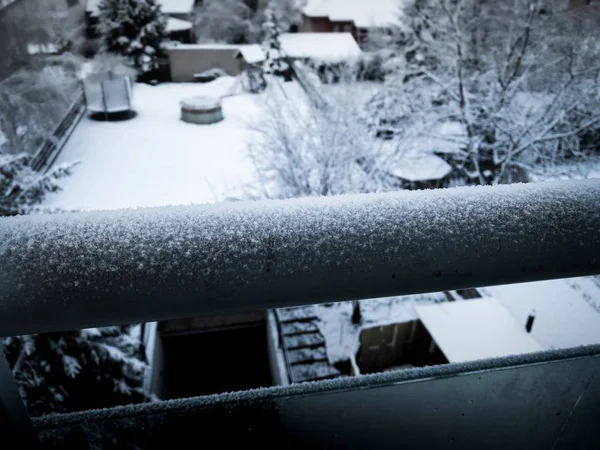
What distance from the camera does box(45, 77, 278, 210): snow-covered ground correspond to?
44.0 ft

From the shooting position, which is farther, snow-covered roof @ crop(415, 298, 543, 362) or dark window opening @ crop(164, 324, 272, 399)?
dark window opening @ crop(164, 324, 272, 399)

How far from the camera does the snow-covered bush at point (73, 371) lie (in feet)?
13.9

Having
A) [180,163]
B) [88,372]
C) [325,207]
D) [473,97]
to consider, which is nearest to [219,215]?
[325,207]

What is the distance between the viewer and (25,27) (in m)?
12.1

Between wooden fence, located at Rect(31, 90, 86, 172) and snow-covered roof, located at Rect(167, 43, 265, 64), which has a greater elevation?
snow-covered roof, located at Rect(167, 43, 265, 64)

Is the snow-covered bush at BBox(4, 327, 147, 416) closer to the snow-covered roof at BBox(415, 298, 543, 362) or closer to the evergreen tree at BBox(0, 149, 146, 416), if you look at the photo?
the evergreen tree at BBox(0, 149, 146, 416)

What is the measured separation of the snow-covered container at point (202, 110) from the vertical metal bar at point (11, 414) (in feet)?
65.6

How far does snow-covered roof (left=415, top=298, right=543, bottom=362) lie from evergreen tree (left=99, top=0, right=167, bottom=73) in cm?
2690

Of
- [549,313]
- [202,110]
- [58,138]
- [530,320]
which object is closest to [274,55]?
[202,110]

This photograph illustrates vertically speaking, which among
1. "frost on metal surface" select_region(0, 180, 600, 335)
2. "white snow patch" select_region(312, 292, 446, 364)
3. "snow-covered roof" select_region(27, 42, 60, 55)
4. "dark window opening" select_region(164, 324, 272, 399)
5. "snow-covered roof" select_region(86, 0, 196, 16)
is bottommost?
"dark window opening" select_region(164, 324, 272, 399)

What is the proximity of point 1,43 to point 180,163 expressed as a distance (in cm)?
696

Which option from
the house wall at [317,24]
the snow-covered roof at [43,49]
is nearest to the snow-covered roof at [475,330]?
the snow-covered roof at [43,49]

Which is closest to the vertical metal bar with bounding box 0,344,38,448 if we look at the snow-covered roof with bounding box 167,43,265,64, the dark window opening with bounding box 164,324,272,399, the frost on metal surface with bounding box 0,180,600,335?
the frost on metal surface with bounding box 0,180,600,335

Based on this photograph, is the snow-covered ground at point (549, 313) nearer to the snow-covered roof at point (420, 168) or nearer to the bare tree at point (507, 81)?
the snow-covered roof at point (420, 168)
